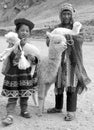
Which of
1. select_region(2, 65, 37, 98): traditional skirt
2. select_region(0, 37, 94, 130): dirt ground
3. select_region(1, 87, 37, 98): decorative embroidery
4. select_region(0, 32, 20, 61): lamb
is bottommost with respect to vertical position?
select_region(0, 37, 94, 130): dirt ground

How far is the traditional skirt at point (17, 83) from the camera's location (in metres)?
4.59

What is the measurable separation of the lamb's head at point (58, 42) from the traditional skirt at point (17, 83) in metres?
0.51

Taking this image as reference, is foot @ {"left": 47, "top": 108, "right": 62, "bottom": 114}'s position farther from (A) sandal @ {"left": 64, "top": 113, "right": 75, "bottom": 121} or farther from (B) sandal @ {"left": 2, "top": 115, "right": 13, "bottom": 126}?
(B) sandal @ {"left": 2, "top": 115, "right": 13, "bottom": 126}

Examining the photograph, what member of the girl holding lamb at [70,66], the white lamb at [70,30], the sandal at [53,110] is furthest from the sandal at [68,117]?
the white lamb at [70,30]

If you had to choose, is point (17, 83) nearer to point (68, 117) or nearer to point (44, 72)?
point (44, 72)

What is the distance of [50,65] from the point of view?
4.80 metres

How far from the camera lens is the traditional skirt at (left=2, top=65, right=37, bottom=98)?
4.59m

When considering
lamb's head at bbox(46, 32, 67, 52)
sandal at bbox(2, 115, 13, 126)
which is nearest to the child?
sandal at bbox(2, 115, 13, 126)

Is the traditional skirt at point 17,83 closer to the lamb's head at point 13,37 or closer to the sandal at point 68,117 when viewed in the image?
the lamb's head at point 13,37

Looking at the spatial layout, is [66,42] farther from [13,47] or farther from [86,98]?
[86,98]

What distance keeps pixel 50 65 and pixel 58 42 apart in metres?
0.38

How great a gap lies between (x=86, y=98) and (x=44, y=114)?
1.34 metres

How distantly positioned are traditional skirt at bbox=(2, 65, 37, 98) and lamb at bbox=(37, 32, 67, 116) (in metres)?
0.30

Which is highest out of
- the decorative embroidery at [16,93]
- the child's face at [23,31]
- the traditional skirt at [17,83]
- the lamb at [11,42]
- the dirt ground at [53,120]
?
the child's face at [23,31]
